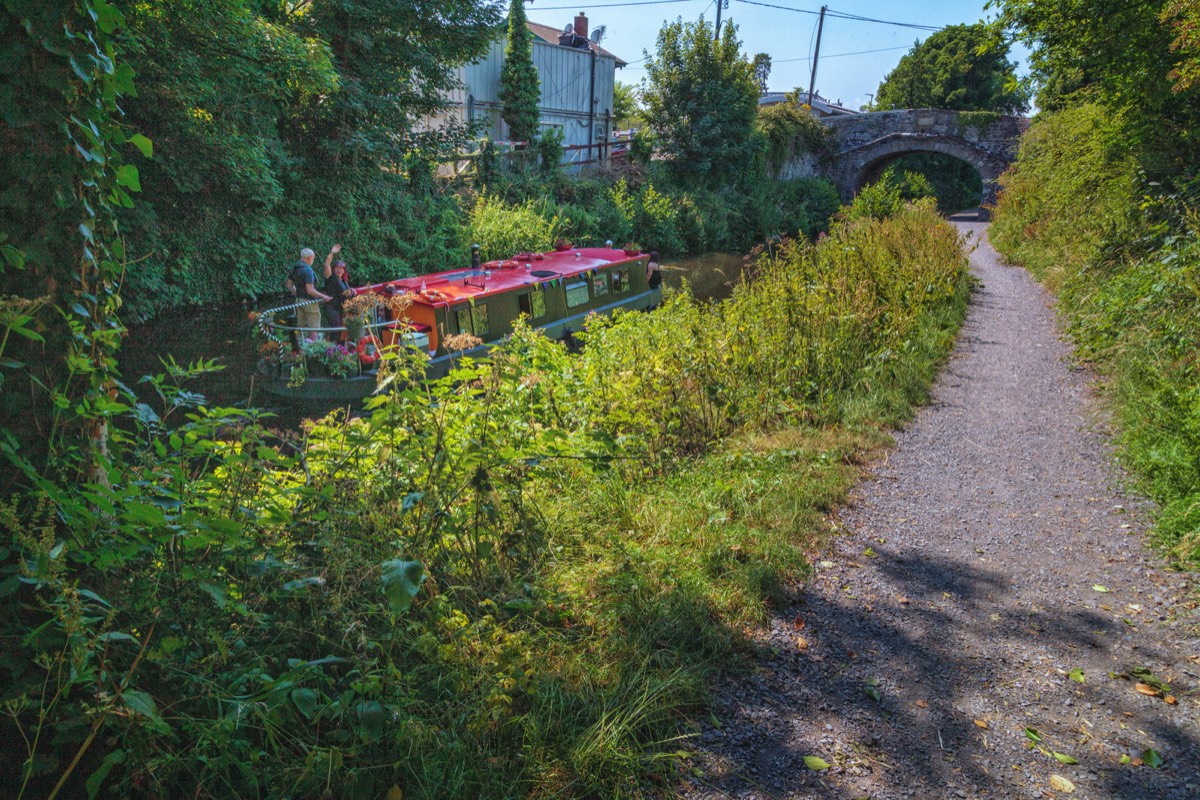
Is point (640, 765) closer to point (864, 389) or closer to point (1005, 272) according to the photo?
point (864, 389)

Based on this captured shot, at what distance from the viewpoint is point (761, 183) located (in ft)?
103

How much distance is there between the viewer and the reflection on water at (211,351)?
32.2 ft

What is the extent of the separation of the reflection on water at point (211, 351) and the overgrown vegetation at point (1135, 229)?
17.0ft

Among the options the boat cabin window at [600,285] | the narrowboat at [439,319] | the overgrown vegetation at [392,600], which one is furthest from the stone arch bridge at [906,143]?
the overgrown vegetation at [392,600]

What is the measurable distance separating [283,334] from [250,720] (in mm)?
8706

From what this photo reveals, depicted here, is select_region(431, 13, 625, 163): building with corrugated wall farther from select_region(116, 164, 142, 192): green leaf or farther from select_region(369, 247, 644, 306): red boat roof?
select_region(116, 164, 142, 192): green leaf

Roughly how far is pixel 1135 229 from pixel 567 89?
21.9 meters

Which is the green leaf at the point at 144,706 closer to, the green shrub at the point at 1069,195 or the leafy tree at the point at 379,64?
the green shrub at the point at 1069,195

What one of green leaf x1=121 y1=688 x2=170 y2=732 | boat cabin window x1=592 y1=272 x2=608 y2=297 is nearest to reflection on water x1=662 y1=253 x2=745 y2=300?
boat cabin window x1=592 y1=272 x2=608 y2=297

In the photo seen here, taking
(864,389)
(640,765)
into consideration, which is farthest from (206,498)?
(864,389)

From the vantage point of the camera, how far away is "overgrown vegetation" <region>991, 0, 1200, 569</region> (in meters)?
5.11

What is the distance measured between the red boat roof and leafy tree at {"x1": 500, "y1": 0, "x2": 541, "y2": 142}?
10.4 meters

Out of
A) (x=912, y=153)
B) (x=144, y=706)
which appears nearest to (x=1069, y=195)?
(x=144, y=706)

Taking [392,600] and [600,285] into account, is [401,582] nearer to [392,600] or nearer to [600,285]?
[392,600]
